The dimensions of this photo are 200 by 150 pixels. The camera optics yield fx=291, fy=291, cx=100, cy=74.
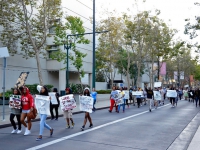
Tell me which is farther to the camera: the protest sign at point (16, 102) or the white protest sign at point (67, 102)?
the white protest sign at point (67, 102)

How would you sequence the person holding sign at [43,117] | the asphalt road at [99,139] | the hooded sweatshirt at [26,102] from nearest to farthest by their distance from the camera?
the asphalt road at [99,139]
the person holding sign at [43,117]
the hooded sweatshirt at [26,102]

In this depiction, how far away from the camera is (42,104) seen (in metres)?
9.50

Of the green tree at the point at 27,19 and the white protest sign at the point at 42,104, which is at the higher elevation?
the green tree at the point at 27,19

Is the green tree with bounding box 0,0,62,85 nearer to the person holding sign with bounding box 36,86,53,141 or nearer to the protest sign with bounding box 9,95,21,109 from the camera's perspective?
the protest sign with bounding box 9,95,21,109

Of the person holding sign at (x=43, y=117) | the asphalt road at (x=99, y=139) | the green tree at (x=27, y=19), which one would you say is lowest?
the asphalt road at (x=99, y=139)

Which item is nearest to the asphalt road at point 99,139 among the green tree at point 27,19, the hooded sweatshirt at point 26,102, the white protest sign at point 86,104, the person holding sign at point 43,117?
the person holding sign at point 43,117

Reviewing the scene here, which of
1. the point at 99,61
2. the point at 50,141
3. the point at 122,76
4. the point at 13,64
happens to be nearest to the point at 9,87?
the point at 13,64

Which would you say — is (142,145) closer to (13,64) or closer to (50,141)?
(50,141)

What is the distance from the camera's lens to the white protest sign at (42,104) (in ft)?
30.9

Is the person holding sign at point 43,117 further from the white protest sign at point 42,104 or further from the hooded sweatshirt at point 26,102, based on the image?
the hooded sweatshirt at point 26,102

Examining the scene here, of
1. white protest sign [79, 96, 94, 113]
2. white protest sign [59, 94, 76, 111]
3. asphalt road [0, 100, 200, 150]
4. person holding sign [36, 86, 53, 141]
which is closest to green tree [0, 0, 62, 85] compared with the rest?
white protest sign [59, 94, 76, 111]

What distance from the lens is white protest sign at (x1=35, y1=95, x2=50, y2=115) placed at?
9.42 m

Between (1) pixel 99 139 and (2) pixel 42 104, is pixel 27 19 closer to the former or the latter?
(2) pixel 42 104

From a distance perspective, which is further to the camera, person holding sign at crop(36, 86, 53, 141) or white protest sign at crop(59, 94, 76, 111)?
white protest sign at crop(59, 94, 76, 111)
